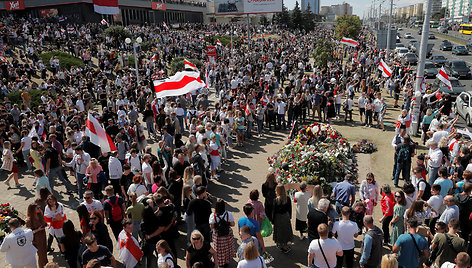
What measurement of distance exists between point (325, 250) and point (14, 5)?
1997 inches

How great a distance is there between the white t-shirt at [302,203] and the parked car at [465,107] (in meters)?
12.1

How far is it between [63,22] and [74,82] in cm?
2538

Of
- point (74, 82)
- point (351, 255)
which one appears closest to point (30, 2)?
point (74, 82)

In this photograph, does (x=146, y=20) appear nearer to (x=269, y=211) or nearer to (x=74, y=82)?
(x=74, y=82)

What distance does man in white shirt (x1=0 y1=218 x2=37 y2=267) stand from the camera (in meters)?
5.83

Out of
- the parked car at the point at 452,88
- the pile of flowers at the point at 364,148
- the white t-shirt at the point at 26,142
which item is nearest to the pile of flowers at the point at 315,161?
the pile of flowers at the point at 364,148

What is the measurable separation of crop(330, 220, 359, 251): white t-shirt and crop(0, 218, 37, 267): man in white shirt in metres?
5.25

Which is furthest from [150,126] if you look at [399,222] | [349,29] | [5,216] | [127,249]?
[349,29]

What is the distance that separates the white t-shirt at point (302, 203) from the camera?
730cm

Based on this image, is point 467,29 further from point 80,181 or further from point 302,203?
point 80,181

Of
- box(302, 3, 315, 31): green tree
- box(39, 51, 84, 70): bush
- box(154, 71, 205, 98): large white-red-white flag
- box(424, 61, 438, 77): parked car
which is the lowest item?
box(424, 61, 438, 77): parked car

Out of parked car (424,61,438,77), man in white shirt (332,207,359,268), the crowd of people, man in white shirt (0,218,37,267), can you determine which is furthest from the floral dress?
parked car (424,61,438,77)

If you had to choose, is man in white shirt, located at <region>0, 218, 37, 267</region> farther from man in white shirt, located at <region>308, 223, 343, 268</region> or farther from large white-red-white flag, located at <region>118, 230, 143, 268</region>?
man in white shirt, located at <region>308, 223, 343, 268</region>

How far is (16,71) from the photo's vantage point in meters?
23.7
